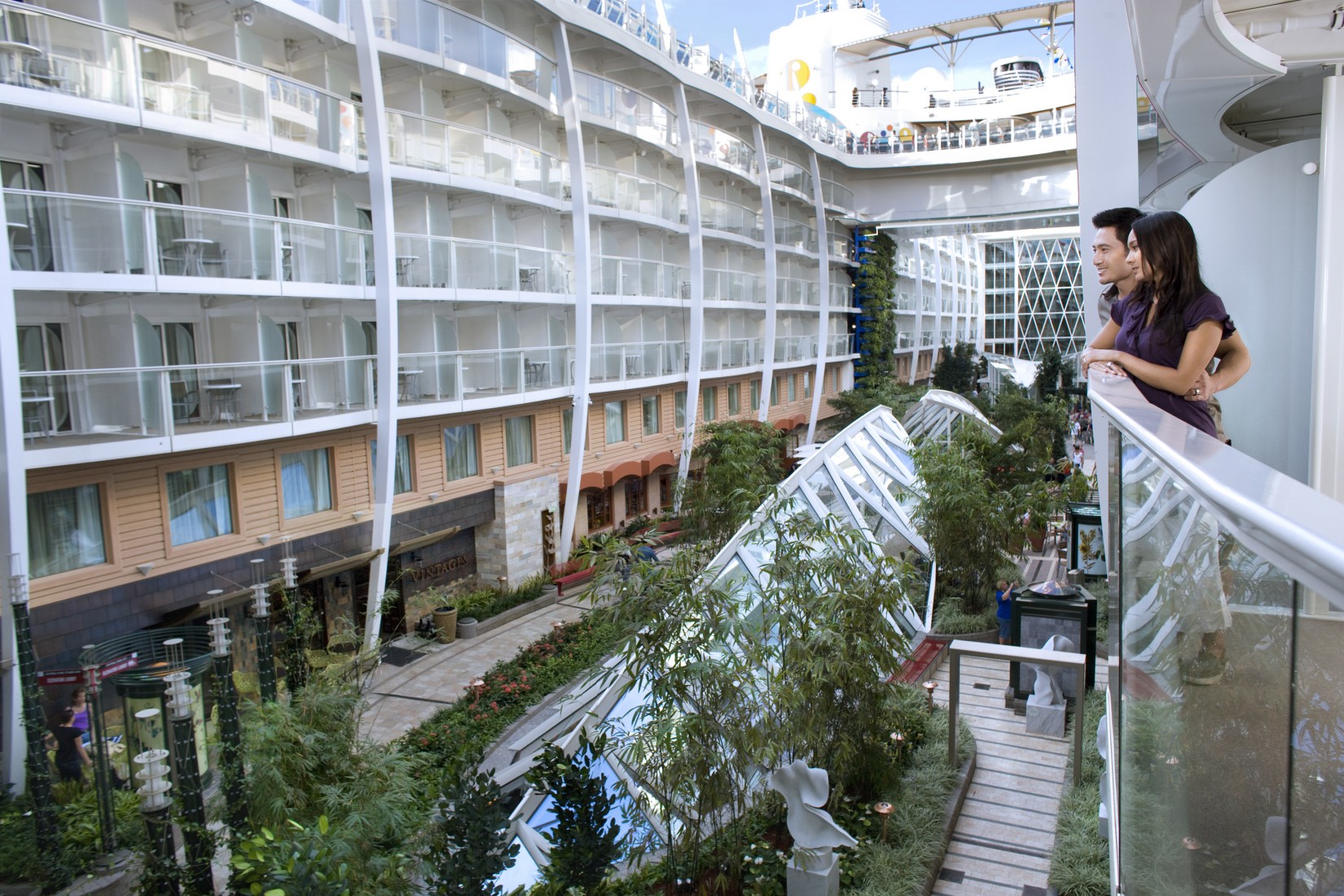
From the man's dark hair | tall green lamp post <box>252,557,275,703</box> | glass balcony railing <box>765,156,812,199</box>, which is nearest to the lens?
the man's dark hair

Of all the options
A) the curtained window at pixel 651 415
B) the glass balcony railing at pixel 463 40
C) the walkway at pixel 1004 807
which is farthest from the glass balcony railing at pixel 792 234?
the walkway at pixel 1004 807

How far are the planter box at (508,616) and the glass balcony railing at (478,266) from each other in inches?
273

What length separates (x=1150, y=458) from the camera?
7.27 ft

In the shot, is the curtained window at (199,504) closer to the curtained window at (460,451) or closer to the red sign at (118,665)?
the red sign at (118,665)

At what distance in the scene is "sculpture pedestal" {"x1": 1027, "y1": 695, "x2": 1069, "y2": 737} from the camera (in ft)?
38.0

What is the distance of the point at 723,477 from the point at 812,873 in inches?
584

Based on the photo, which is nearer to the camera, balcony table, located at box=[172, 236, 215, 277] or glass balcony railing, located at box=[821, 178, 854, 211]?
balcony table, located at box=[172, 236, 215, 277]

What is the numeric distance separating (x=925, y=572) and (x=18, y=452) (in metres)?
14.5

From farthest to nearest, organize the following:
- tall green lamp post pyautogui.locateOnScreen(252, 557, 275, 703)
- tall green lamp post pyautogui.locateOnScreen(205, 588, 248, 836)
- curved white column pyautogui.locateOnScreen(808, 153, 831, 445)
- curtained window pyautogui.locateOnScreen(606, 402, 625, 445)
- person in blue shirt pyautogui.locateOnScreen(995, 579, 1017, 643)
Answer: curved white column pyautogui.locateOnScreen(808, 153, 831, 445) < curtained window pyautogui.locateOnScreen(606, 402, 625, 445) < person in blue shirt pyautogui.locateOnScreen(995, 579, 1017, 643) < tall green lamp post pyautogui.locateOnScreen(252, 557, 275, 703) < tall green lamp post pyautogui.locateOnScreen(205, 588, 248, 836)

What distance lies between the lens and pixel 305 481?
54.0 ft

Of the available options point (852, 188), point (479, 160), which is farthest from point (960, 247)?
point (479, 160)

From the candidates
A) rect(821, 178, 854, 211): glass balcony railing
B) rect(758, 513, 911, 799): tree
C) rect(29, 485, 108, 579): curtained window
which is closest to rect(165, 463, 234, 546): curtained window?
rect(29, 485, 108, 579): curtained window

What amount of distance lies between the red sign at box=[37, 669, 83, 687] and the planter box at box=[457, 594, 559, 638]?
810 centimetres

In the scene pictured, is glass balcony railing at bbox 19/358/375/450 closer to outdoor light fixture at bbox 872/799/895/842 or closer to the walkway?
outdoor light fixture at bbox 872/799/895/842
